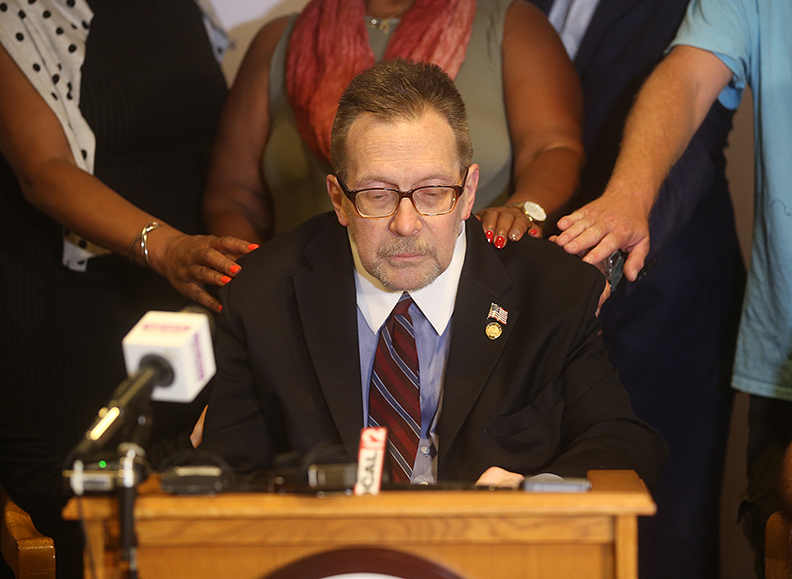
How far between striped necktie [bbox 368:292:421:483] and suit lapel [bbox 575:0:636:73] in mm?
1132

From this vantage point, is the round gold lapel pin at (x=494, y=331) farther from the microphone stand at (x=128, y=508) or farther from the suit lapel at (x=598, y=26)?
the suit lapel at (x=598, y=26)

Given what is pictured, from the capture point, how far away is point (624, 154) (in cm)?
203

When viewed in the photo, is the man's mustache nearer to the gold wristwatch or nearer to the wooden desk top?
the gold wristwatch

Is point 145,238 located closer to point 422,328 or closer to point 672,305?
point 422,328

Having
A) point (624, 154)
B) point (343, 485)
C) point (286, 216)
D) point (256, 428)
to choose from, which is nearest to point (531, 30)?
point (624, 154)

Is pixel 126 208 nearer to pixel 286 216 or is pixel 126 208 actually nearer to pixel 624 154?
pixel 286 216

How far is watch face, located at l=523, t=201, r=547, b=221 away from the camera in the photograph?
72.0 inches

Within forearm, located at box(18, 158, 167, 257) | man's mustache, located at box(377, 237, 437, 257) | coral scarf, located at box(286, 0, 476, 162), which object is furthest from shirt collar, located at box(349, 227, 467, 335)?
forearm, located at box(18, 158, 167, 257)

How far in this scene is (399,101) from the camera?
153 centimetres

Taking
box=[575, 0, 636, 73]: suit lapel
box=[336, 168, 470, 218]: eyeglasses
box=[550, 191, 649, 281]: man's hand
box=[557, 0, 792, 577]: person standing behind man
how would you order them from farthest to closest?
box=[575, 0, 636, 73]: suit lapel < box=[557, 0, 792, 577]: person standing behind man < box=[550, 191, 649, 281]: man's hand < box=[336, 168, 470, 218]: eyeglasses

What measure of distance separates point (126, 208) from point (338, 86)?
614mm

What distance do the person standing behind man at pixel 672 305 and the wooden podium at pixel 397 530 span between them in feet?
4.73

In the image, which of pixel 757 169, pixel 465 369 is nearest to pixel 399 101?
pixel 465 369

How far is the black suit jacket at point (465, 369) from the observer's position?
4.99 ft
